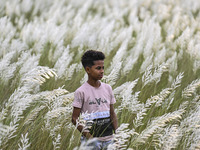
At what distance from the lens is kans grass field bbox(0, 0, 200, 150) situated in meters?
2.01

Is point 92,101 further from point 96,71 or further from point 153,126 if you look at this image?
point 153,126

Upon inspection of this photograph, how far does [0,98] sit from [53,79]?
849 millimetres

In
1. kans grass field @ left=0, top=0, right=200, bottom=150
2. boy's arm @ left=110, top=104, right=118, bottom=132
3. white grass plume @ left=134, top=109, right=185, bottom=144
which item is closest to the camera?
white grass plume @ left=134, top=109, right=185, bottom=144

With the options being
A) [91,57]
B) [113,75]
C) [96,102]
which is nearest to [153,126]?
[96,102]

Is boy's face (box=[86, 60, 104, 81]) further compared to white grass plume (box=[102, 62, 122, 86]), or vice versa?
white grass plume (box=[102, 62, 122, 86])

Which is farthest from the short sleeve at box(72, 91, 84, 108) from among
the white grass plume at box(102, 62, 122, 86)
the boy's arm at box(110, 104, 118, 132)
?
the white grass plume at box(102, 62, 122, 86)

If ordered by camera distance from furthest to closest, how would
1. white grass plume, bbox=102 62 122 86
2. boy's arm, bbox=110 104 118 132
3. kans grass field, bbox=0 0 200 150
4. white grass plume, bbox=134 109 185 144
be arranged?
1. white grass plume, bbox=102 62 122 86
2. boy's arm, bbox=110 104 118 132
3. kans grass field, bbox=0 0 200 150
4. white grass plume, bbox=134 109 185 144

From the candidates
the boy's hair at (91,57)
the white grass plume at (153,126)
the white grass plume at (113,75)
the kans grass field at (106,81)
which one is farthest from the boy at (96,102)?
the white grass plume at (113,75)

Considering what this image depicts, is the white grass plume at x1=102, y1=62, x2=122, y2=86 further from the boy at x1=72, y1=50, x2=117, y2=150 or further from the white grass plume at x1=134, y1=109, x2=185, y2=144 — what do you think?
the white grass plume at x1=134, y1=109, x2=185, y2=144

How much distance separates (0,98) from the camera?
2.93 m

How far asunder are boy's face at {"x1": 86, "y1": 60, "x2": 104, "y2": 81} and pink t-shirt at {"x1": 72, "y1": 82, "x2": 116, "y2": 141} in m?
0.08

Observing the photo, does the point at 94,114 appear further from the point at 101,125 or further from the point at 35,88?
the point at 35,88

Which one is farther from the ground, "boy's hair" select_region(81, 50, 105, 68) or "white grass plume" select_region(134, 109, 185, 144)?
"boy's hair" select_region(81, 50, 105, 68)

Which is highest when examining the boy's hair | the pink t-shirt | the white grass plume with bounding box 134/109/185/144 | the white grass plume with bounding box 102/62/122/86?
the boy's hair
